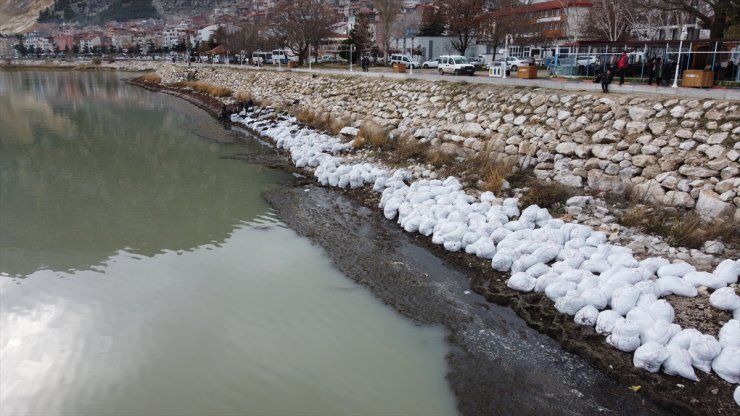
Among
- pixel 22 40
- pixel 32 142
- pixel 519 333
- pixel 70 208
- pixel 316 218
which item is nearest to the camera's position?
pixel 519 333

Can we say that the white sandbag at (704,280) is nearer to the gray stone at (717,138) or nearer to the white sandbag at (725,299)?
the white sandbag at (725,299)

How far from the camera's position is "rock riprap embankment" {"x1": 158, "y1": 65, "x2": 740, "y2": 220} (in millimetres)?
→ 9867

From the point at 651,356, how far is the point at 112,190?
1363 cm

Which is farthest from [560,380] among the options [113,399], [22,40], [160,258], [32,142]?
[22,40]

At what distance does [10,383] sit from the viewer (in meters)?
6.33

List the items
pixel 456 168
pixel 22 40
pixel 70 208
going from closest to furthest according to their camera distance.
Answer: pixel 70 208 → pixel 456 168 → pixel 22 40

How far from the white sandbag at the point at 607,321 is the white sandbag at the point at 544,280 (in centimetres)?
104

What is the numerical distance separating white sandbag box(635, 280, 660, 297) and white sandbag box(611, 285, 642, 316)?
122 millimetres

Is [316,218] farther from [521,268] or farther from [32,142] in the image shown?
[32,142]

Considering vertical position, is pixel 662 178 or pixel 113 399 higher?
pixel 662 178

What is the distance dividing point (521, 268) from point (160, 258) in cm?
658

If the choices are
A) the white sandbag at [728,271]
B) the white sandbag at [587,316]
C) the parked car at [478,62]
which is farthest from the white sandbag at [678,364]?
the parked car at [478,62]

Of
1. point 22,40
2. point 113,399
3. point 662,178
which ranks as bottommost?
point 113,399

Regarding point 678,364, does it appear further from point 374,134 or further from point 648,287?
point 374,134
